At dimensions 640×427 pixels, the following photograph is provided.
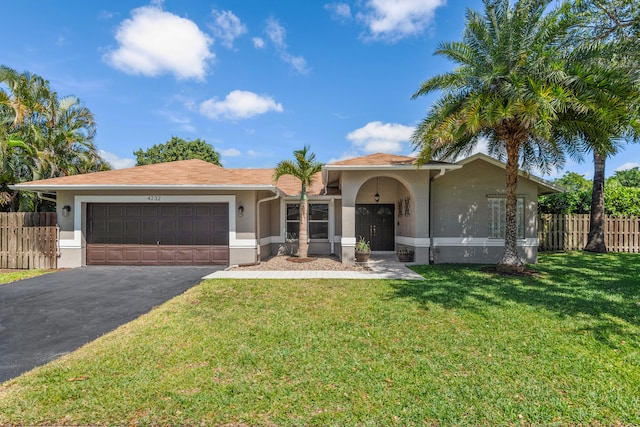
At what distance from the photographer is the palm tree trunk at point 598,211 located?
583 inches

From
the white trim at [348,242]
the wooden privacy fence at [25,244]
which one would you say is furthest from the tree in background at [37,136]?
the white trim at [348,242]

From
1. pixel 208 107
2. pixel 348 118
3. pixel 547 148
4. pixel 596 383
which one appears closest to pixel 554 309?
pixel 596 383

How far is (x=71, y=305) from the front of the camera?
664 cm

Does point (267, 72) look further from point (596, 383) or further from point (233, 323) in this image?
point (596, 383)

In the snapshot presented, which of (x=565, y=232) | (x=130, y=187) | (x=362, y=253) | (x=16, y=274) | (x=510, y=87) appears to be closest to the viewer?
(x=510, y=87)

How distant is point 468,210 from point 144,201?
A: 41.0 ft

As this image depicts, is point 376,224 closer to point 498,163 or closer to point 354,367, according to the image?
point 498,163

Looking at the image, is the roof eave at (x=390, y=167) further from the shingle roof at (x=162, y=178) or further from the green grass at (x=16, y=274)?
the green grass at (x=16, y=274)

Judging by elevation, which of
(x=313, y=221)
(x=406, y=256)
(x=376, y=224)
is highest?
(x=313, y=221)

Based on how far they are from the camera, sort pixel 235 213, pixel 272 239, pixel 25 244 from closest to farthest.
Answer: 1. pixel 25 244
2. pixel 235 213
3. pixel 272 239

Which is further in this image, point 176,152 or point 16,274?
point 176,152

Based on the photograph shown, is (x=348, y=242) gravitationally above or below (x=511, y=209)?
below

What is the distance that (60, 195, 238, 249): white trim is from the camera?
11.4 m

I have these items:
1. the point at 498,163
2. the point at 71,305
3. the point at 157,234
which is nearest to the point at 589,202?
the point at 498,163
